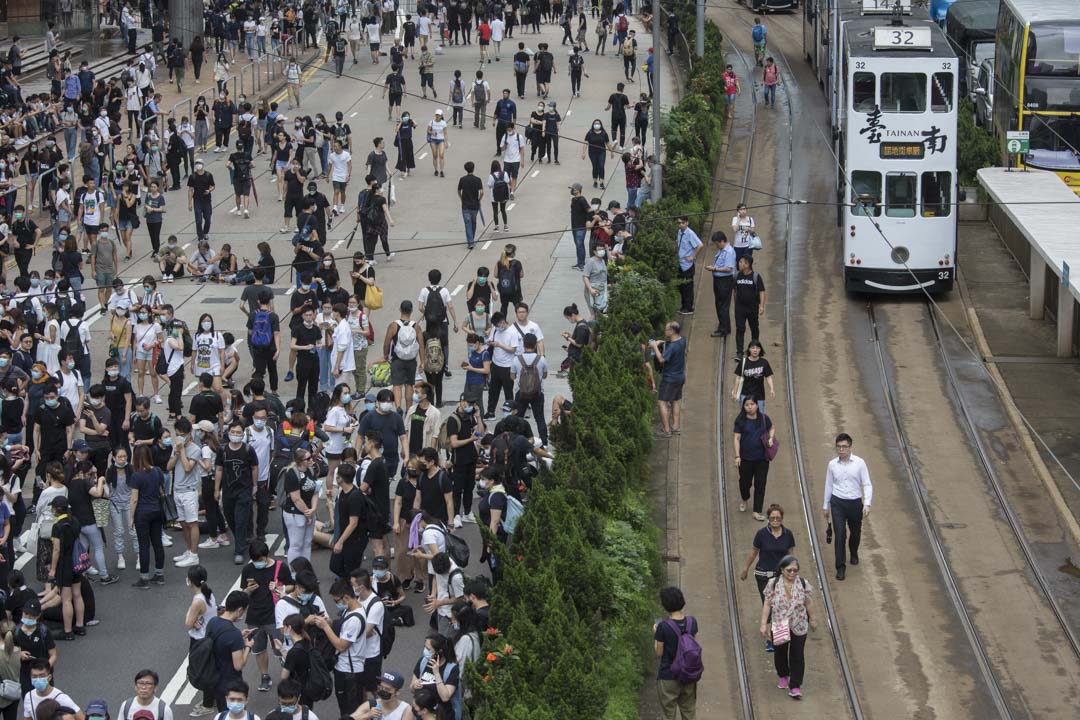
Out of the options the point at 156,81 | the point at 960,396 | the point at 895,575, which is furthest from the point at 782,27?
the point at 895,575

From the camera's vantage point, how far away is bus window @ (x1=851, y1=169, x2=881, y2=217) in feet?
84.6

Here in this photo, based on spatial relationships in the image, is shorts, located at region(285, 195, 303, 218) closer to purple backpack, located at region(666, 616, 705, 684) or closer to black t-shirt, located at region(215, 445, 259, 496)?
black t-shirt, located at region(215, 445, 259, 496)

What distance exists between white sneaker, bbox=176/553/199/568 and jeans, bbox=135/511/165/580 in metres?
0.29

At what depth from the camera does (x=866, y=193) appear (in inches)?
1018

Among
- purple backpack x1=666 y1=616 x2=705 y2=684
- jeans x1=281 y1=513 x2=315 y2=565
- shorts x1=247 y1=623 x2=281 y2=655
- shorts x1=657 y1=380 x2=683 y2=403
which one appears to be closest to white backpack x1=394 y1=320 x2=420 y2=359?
shorts x1=657 y1=380 x2=683 y2=403

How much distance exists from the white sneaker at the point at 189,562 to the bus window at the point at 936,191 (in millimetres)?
13665

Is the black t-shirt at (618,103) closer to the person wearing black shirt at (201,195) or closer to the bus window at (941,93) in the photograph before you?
the person wearing black shirt at (201,195)

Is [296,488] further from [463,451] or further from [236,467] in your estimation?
[463,451]

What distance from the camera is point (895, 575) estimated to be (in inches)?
660

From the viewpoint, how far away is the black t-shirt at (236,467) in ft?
54.8

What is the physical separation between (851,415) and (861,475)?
5.82 metres

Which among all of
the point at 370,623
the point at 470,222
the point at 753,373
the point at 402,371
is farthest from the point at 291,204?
the point at 370,623

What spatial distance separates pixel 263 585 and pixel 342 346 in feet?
23.8

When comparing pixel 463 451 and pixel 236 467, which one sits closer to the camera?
pixel 236 467
